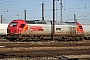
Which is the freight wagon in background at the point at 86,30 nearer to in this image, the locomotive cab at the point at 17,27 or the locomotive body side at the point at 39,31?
the locomotive body side at the point at 39,31

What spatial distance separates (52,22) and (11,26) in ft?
22.0

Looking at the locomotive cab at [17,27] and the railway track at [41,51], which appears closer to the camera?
the railway track at [41,51]

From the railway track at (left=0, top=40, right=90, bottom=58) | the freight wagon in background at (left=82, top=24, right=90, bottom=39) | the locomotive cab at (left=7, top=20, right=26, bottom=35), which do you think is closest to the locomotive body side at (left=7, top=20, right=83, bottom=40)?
the locomotive cab at (left=7, top=20, right=26, bottom=35)

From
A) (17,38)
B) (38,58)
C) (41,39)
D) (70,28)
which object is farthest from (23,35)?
(38,58)

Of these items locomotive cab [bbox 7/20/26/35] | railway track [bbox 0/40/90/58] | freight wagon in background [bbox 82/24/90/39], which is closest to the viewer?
railway track [bbox 0/40/90/58]

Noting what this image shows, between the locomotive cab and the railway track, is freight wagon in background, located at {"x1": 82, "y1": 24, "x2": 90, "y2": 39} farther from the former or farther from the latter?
the railway track

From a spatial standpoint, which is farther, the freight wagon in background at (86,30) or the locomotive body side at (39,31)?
the freight wagon in background at (86,30)

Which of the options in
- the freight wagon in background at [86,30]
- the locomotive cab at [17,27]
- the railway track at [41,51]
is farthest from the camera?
the freight wagon in background at [86,30]

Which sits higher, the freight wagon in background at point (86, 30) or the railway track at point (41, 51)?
the freight wagon in background at point (86, 30)

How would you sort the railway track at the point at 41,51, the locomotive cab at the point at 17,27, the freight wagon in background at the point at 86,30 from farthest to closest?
1. the freight wagon in background at the point at 86,30
2. the locomotive cab at the point at 17,27
3. the railway track at the point at 41,51

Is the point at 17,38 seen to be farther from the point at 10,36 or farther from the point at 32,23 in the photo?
the point at 32,23

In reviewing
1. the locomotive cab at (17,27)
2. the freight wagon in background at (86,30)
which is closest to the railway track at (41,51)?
the locomotive cab at (17,27)

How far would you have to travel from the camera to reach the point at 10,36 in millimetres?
31422

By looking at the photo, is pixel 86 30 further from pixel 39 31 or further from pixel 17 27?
pixel 17 27
